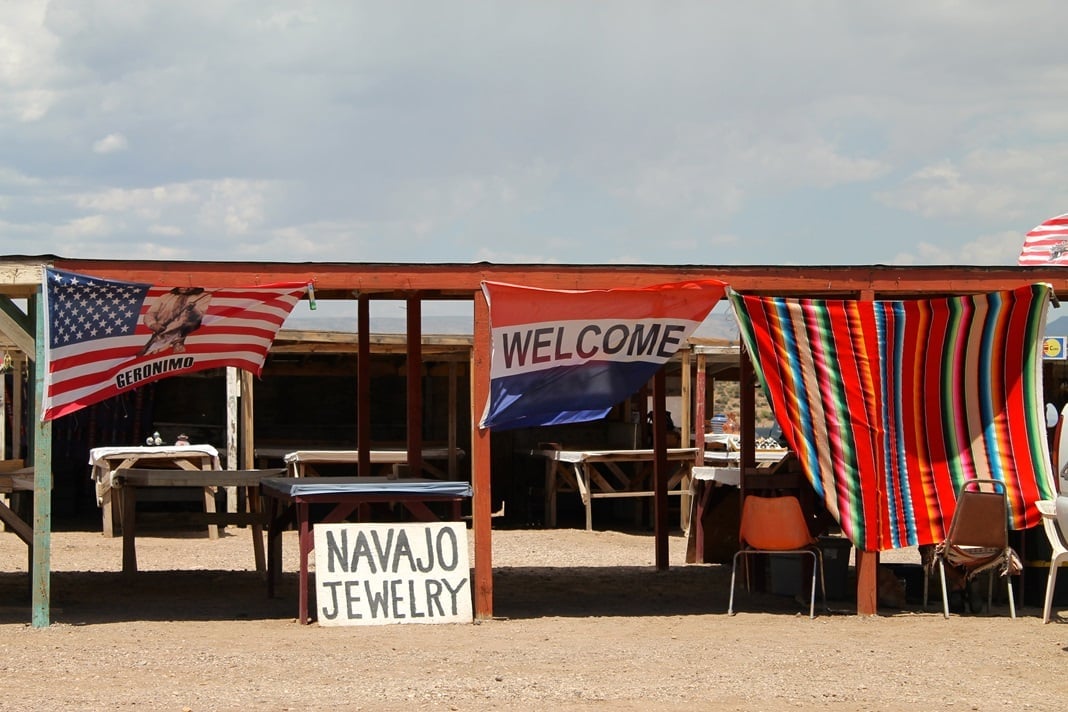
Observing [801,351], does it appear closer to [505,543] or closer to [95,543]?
[505,543]

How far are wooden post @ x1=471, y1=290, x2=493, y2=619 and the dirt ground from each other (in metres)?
0.39

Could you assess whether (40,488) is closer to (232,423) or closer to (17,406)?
(232,423)

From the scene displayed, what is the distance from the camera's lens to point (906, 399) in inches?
407

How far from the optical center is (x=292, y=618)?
10258 mm

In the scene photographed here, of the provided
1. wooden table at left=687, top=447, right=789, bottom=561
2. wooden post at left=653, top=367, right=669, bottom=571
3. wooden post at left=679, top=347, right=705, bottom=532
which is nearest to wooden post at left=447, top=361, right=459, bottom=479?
wooden post at left=679, top=347, right=705, bottom=532

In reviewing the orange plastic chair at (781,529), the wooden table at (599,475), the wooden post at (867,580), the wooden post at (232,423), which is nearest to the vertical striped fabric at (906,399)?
the wooden post at (867,580)

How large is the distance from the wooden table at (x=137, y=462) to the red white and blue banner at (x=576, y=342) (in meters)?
7.87

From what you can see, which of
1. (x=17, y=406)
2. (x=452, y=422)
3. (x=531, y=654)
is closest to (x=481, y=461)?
(x=531, y=654)

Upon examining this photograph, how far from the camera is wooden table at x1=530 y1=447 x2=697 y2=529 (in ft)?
61.5

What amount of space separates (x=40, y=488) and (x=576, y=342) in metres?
3.87

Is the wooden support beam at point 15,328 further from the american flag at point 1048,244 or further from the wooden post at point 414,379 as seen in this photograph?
the american flag at point 1048,244

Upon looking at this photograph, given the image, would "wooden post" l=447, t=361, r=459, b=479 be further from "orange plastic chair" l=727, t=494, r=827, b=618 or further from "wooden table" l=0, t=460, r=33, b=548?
"wooden table" l=0, t=460, r=33, b=548

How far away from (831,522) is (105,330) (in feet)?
19.3

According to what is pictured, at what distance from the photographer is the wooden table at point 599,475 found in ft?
61.5
